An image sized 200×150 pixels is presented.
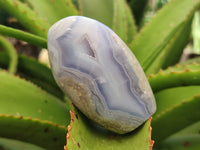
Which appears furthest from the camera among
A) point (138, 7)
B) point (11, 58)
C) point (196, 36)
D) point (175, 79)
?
point (138, 7)

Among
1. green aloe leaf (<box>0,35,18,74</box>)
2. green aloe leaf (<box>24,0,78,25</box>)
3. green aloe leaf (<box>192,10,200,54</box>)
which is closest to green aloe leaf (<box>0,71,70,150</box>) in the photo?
green aloe leaf (<box>0,35,18,74</box>)

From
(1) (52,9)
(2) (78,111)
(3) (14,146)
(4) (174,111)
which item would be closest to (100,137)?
(2) (78,111)

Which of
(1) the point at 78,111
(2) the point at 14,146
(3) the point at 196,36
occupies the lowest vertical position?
(2) the point at 14,146

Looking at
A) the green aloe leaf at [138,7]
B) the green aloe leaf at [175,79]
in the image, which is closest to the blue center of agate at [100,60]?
the green aloe leaf at [175,79]

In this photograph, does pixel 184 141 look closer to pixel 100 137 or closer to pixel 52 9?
pixel 100 137

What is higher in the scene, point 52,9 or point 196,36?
point 52,9

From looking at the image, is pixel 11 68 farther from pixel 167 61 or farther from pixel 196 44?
pixel 196 44
